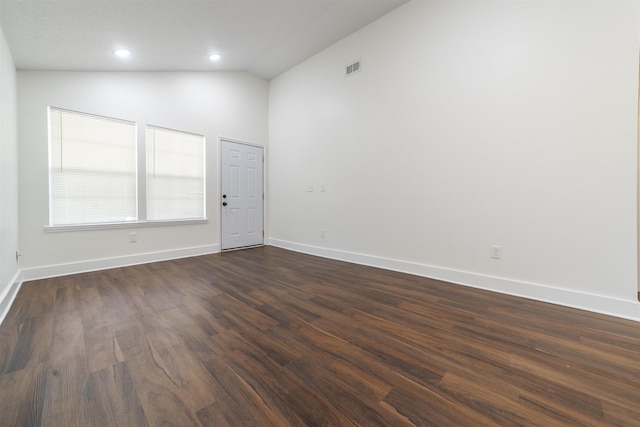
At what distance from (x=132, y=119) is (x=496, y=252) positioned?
511 cm

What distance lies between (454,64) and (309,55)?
101 inches

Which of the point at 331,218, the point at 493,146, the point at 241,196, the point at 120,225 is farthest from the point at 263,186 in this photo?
the point at 493,146

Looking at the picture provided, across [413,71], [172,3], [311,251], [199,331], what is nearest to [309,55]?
[413,71]

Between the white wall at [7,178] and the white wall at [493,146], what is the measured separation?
3583 mm

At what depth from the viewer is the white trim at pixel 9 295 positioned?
2.07 metres

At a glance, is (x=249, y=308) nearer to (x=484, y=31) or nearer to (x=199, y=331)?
(x=199, y=331)

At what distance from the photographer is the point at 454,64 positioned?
2887 mm

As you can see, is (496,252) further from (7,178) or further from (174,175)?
(7,178)

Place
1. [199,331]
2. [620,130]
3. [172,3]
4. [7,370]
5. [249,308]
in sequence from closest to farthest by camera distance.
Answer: [7,370], [199,331], [620,130], [249,308], [172,3]

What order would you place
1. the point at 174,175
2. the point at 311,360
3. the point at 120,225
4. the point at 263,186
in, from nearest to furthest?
the point at 311,360 → the point at 120,225 → the point at 174,175 → the point at 263,186

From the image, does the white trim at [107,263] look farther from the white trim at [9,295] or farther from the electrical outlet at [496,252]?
the electrical outlet at [496,252]

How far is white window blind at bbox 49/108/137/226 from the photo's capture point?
317 cm

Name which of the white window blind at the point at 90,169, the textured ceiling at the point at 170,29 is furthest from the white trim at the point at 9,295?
the textured ceiling at the point at 170,29

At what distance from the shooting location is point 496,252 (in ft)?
8.70
